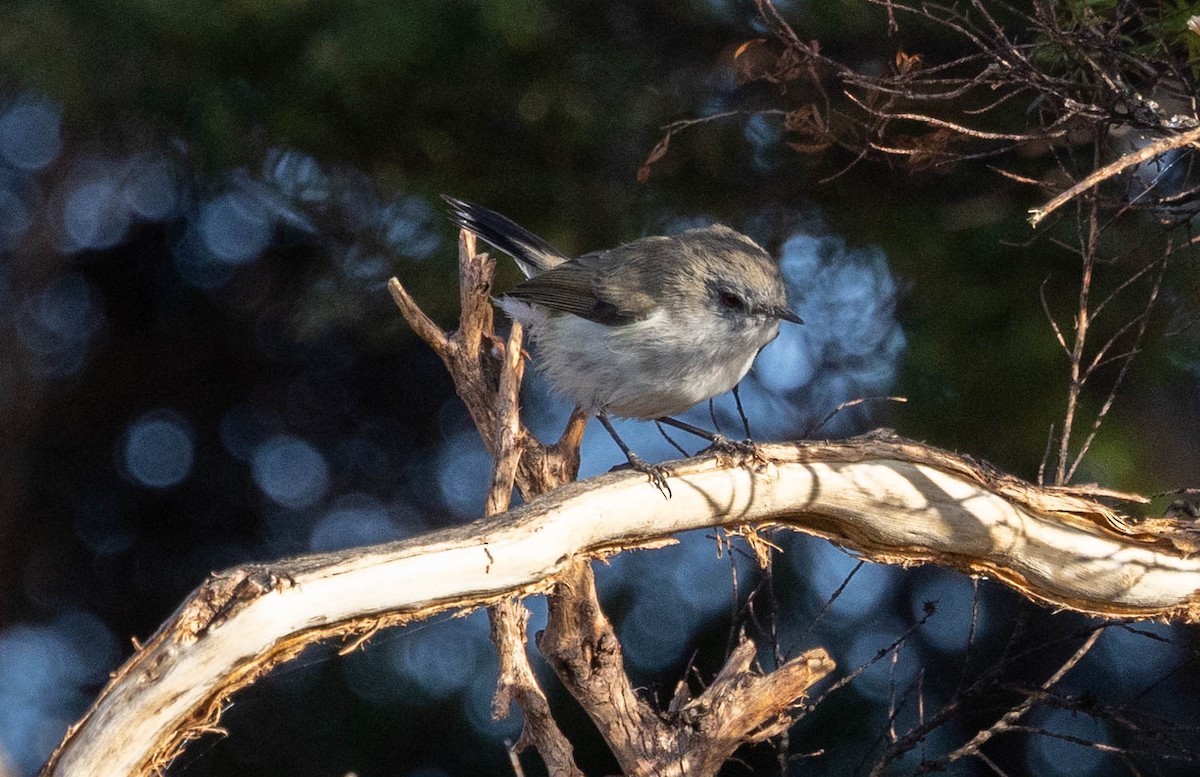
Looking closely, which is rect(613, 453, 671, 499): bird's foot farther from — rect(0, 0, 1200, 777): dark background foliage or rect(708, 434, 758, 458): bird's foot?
rect(0, 0, 1200, 777): dark background foliage

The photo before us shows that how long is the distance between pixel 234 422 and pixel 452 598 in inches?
74.1

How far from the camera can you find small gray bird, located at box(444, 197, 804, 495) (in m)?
1.99

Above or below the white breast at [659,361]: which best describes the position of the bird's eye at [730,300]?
above

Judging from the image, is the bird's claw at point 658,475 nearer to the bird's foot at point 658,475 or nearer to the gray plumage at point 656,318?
the bird's foot at point 658,475

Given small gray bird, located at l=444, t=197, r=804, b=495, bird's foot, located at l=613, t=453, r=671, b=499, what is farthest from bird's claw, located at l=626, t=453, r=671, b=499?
small gray bird, located at l=444, t=197, r=804, b=495

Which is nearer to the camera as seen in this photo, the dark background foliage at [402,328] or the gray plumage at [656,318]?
the gray plumage at [656,318]

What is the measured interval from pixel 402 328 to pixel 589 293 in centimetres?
80

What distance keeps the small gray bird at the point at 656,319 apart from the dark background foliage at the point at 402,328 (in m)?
0.38

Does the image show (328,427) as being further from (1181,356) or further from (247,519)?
(1181,356)

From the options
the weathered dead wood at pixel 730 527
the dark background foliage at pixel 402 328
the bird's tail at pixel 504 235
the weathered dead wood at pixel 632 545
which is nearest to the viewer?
the weathered dead wood at pixel 632 545

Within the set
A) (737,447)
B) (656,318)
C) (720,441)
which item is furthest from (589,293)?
(737,447)

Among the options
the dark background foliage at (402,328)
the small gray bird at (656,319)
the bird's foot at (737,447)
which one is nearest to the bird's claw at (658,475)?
the bird's foot at (737,447)

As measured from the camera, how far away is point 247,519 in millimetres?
2980

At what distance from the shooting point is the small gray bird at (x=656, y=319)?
1.99 meters
